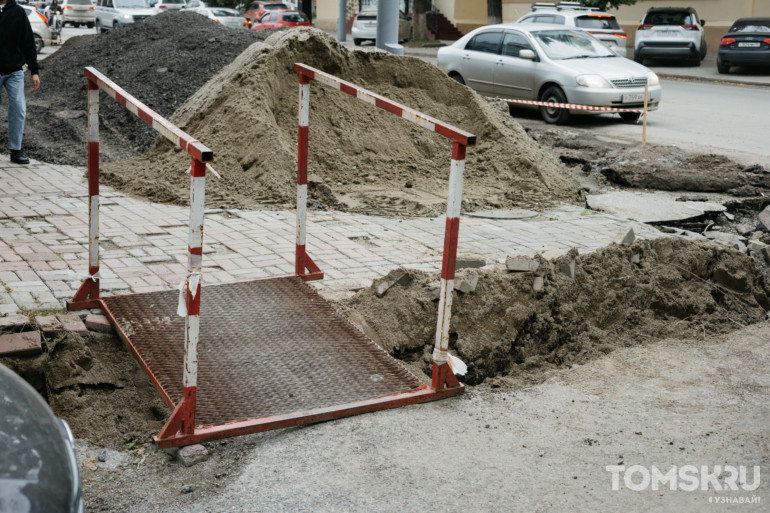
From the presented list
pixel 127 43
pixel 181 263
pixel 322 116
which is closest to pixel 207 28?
pixel 127 43

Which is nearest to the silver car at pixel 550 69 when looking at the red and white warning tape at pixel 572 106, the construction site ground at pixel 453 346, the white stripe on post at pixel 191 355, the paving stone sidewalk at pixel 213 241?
the red and white warning tape at pixel 572 106

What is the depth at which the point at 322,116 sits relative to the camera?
34.0ft

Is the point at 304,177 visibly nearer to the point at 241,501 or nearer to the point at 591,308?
the point at 591,308

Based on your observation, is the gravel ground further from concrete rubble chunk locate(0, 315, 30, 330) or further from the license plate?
the license plate

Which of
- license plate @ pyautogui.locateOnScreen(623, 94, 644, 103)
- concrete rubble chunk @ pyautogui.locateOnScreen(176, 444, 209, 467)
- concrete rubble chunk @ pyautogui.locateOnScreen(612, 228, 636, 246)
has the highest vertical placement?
license plate @ pyautogui.locateOnScreen(623, 94, 644, 103)

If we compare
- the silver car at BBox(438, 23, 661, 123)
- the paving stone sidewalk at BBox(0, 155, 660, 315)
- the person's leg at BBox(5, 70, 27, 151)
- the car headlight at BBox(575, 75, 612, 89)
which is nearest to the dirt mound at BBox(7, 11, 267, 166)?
the person's leg at BBox(5, 70, 27, 151)

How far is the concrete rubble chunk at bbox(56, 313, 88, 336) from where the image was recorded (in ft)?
16.3

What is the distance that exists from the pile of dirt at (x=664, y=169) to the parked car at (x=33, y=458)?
29.7ft

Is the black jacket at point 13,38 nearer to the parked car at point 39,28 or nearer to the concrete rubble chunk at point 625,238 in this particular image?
the concrete rubble chunk at point 625,238

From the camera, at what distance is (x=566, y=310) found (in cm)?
582

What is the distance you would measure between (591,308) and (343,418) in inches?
90.7

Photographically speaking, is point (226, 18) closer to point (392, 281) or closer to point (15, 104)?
point (15, 104)

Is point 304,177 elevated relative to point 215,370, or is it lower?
elevated

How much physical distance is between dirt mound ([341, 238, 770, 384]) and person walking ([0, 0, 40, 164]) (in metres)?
6.09
